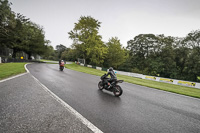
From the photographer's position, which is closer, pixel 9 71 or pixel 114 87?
pixel 114 87

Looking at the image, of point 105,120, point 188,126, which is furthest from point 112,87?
point 188,126

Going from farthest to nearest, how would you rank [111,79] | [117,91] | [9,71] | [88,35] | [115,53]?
[115,53] < [88,35] < [9,71] < [111,79] < [117,91]

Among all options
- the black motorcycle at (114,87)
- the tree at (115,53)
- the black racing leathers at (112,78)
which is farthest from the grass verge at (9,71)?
the tree at (115,53)

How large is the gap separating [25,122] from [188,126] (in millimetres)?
5056

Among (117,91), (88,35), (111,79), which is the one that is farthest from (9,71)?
(88,35)

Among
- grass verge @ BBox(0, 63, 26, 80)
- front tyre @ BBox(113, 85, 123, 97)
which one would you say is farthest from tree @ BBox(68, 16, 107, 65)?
front tyre @ BBox(113, 85, 123, 97)

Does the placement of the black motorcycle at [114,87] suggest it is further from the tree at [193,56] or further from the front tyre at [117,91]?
the tree at [193,56]

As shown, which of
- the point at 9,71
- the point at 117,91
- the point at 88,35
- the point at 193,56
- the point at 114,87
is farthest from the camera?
the point at 88,35

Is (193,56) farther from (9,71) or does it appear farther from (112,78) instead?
(9,71)

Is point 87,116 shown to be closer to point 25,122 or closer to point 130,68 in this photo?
point 25,122

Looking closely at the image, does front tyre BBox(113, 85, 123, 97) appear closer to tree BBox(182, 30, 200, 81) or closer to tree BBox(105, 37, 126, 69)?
tree BBox(182, 30, 200, 81)

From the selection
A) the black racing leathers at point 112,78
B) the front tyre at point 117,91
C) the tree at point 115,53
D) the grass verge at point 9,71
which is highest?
the tree at point 115,53

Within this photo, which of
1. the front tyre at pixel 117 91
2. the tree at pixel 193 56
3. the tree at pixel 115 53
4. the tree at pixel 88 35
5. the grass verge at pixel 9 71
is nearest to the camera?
the front tyre at pixel 117 91

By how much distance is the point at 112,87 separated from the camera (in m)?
6.05
